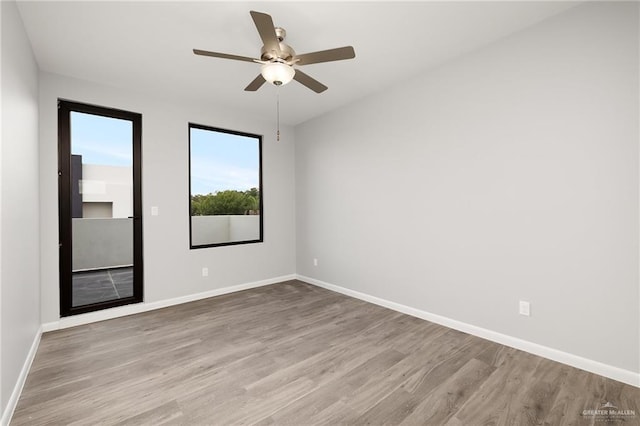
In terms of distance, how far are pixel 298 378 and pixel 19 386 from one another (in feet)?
6.08

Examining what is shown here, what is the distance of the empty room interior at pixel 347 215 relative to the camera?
→ 1.95m

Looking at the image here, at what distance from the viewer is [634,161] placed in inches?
77.5

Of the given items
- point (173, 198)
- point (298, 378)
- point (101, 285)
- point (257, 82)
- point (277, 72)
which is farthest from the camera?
point (101, 285)

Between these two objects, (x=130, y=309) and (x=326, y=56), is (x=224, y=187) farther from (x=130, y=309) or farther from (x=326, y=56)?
(x=326, y=56)

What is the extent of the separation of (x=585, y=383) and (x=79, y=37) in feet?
15.3

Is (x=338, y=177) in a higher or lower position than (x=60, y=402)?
higher

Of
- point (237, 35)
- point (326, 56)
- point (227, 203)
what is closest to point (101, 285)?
point (227, 203)

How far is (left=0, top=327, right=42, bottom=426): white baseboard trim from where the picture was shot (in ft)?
5.52

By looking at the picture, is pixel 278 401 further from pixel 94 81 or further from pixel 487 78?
pixel 94 81

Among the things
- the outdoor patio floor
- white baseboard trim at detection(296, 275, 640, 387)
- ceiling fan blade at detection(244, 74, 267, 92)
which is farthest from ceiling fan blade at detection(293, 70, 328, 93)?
the outdoor patio floor

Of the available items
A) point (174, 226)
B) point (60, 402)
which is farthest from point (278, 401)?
point (174, 226)

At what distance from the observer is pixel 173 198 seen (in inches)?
151

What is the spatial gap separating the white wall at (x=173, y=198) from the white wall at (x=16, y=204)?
37 cm

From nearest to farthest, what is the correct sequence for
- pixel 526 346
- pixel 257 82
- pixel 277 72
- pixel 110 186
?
pixel 277 72, pixel 526 346, pixel 257 82, pixel 110 186
